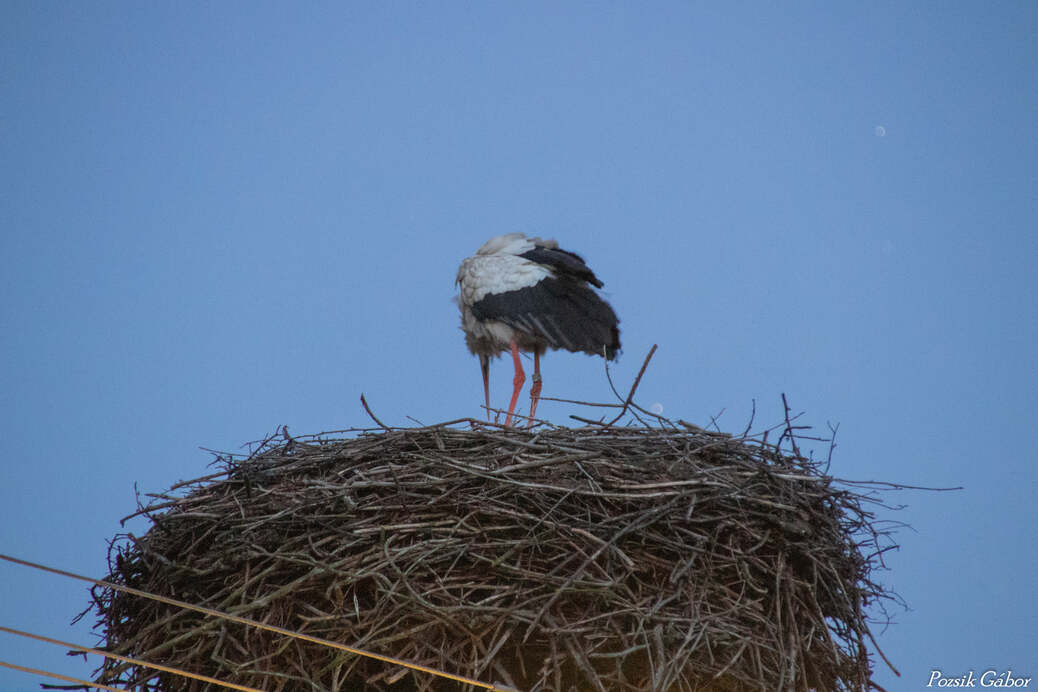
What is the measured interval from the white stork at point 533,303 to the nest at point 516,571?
1.73 metres

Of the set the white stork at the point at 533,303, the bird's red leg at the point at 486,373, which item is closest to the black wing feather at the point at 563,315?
the white stork at the point at 533,303

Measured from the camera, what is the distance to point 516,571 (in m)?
2.88

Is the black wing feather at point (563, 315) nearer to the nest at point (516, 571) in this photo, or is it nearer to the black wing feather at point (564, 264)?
the black wing feather at point (564, 264)

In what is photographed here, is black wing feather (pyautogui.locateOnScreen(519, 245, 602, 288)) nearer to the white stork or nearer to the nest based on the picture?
the white stork

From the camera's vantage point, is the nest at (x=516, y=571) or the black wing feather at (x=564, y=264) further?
the black wing feather at (x=564, y=264)

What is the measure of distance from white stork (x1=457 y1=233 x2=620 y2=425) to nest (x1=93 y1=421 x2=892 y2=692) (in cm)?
173

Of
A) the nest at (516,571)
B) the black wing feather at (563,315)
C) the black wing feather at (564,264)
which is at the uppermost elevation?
the black wing feather at (564,264)

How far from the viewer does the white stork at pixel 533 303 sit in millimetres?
5172

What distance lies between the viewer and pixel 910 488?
10.9 feet

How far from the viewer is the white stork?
5172 mm

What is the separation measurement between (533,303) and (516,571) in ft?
8.30

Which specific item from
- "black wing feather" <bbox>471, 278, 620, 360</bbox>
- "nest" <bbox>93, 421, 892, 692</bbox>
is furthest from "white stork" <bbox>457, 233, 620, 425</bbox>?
"nest" <bbox>93, 421, 892, 692</bbox>

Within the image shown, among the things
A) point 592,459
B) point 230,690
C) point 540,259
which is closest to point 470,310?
point 540,259

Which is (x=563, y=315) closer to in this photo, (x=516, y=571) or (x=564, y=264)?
(x=564, y=264)
